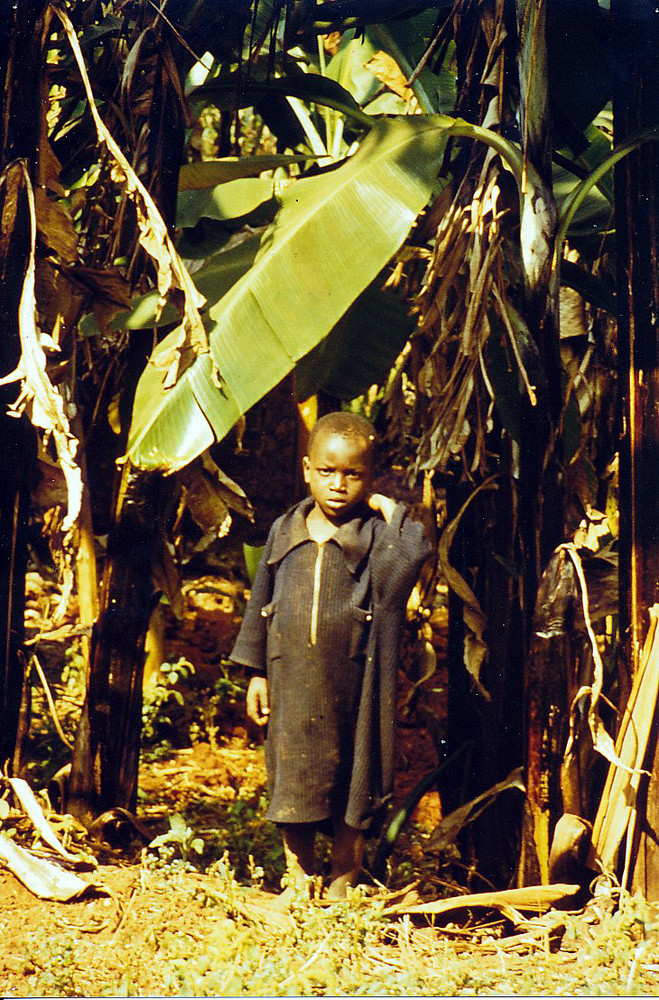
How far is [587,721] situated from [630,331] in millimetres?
1120

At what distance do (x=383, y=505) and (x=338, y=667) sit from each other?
1.62ft

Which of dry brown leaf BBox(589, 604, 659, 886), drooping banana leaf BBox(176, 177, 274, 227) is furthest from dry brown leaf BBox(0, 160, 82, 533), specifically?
dry brown leaf BBox(589, 604, 659, 886)

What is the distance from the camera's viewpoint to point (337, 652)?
3.12 meters

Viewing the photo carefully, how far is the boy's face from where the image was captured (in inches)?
120

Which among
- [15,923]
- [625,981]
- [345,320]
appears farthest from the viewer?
[345,320]

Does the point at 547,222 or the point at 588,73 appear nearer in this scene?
the point at 547,222

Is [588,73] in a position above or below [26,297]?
above

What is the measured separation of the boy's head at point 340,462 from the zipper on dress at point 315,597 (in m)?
0.13

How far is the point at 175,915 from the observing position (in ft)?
9.68

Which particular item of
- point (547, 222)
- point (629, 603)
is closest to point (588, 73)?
point (547, 222)

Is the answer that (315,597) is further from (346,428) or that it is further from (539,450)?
(539,450)

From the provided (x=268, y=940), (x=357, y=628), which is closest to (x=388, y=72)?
(x=357, y=628)

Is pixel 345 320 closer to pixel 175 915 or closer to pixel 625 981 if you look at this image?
pixel 175 915

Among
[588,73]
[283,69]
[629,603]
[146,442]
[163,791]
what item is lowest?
[163,791]
